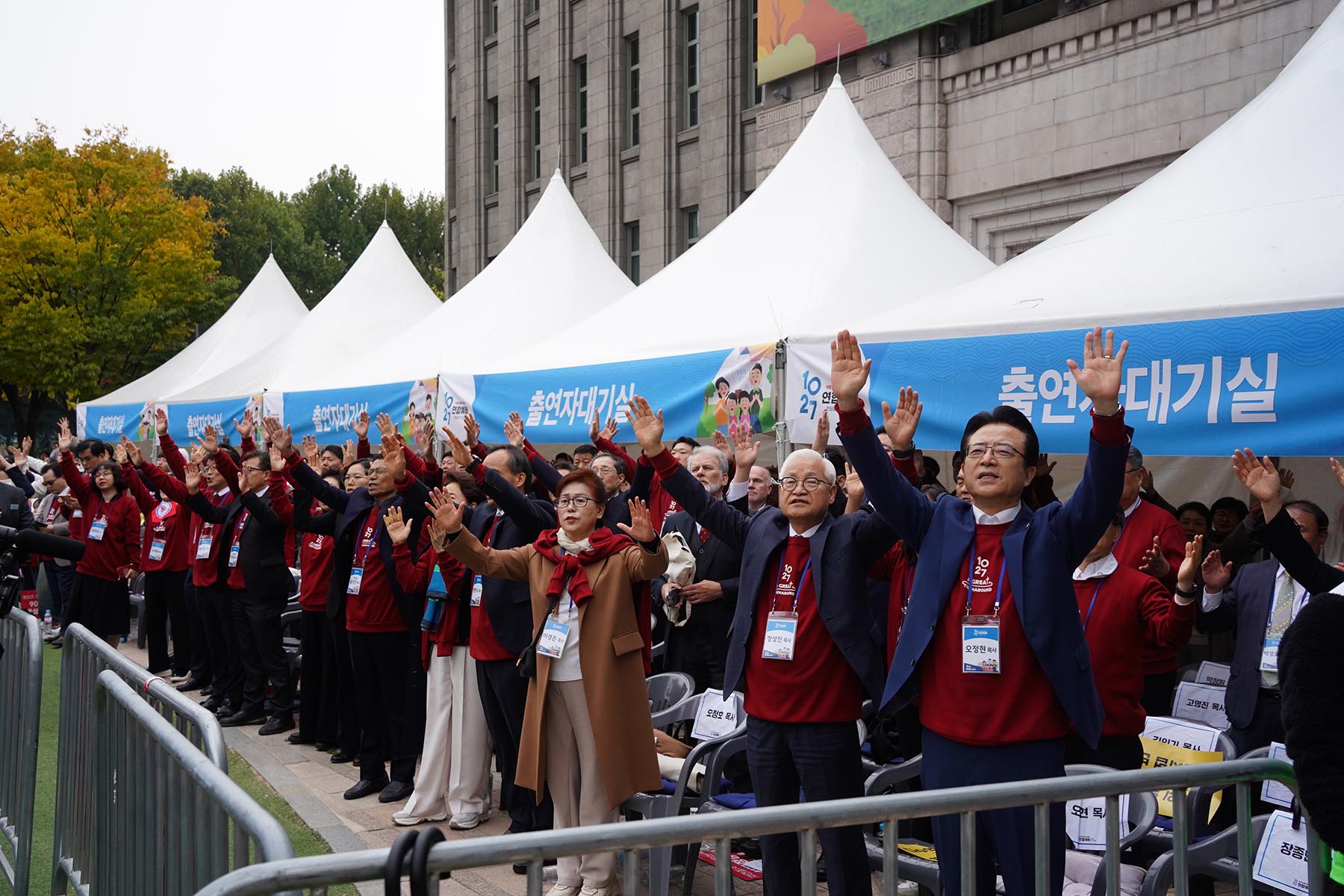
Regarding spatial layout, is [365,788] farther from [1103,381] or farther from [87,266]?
[87,266]

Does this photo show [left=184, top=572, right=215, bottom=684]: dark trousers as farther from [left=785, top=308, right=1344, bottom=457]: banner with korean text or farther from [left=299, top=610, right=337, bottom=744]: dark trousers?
[left=785, top=308, right=1344, bottom=457]: banner with korean text

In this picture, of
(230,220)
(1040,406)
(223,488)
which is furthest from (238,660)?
(230,220)

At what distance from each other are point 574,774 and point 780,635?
1.50 meters

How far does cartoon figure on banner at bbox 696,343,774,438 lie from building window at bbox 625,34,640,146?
705 inches

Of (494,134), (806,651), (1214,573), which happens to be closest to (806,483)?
(806,651)

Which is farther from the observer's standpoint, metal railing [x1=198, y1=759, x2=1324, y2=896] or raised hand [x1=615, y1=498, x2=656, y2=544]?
raised hand [x1=615, y1=498, x2=656, y2=544]

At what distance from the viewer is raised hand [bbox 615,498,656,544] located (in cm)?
509

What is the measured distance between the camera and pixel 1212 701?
6.27m

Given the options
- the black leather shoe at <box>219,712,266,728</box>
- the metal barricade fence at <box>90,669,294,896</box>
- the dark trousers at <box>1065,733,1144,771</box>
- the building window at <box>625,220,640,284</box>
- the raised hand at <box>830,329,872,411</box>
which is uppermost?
the building window at <box>625,220,640,284</box>

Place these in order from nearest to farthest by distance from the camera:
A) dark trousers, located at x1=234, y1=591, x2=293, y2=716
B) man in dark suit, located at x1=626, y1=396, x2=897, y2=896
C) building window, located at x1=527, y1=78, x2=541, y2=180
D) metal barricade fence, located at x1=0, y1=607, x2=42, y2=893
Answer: man in dark suit, located at x1=626, y1=396, x2=897, y2=896 → metal barricade fence, located at x1=0, y1=607, x2=42, y2=893 → dark trousers, located at x1=234, y1=591, x2=293, y2=716 → building window, located at x1=527, y1=78, x2=541, y2=180

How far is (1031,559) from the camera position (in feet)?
12.6

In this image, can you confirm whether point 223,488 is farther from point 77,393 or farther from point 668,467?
point 77,393

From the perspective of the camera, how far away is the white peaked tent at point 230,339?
21.6m

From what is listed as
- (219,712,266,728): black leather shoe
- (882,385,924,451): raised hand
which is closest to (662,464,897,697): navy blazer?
(882,385,924,451): raised hand
